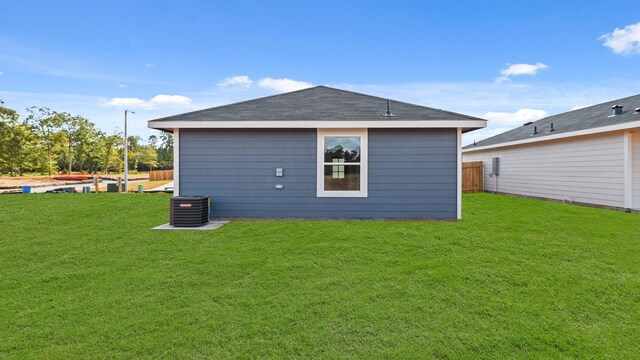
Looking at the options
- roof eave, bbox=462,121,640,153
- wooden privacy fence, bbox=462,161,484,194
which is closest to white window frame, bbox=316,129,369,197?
roof eave, bbox=462,121,640,153

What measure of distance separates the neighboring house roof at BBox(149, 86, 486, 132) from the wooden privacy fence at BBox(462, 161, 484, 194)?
8.78m

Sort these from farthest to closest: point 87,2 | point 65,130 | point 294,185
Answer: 1. point 65,130
2. point 87,2
3. point 294,185

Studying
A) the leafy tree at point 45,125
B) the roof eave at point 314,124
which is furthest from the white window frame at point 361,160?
the leafy tree at point 45,125

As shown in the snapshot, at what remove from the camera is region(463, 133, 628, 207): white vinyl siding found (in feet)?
Result: 30.2

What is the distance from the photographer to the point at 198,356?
7.57ft

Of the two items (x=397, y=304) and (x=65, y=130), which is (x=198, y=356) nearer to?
(x=397, y=304)

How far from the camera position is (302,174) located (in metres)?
7.26

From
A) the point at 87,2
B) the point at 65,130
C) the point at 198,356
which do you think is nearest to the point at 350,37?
the point at 87,2

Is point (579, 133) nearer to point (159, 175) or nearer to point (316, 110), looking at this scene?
point (316, 110)

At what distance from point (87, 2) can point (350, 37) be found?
33.1 ft

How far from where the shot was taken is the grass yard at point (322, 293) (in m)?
2.47

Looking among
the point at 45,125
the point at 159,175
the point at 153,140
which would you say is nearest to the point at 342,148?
the point at 159,175

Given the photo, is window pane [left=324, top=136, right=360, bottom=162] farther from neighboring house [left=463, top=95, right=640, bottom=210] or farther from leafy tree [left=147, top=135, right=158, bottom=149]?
leafy tree [left=147, top=135, right=158, bottom=149]

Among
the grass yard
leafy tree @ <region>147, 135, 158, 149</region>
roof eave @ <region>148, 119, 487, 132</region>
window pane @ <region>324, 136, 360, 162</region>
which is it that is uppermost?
leafy tree @ <region>147, 135, 158, 149</region>
